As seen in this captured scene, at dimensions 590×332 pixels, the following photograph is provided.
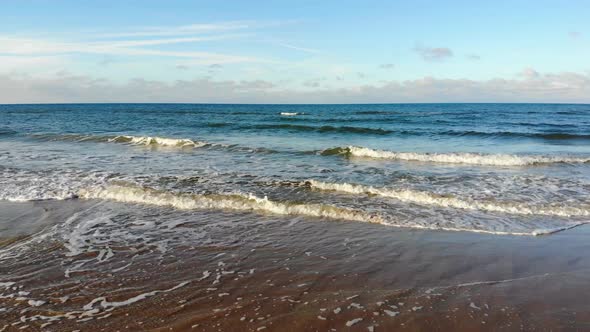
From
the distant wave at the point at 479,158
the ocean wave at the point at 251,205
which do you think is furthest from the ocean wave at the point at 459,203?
the distant wave at the point at 479,158

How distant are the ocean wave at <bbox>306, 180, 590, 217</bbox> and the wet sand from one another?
1.47 m

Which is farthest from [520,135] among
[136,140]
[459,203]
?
[136,140]

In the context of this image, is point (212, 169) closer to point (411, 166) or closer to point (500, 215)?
point (411, 166)

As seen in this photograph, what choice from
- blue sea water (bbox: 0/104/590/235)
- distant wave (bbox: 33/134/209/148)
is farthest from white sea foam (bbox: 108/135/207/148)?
blue sea water (bbox: 0/104/590/235)

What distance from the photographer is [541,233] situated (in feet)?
24.3

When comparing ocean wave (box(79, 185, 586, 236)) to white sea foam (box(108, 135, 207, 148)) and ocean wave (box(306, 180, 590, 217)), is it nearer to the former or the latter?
ocean wave (box(306, 180, 590, 217))

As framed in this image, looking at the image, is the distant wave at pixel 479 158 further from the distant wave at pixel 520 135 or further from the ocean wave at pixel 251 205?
the distant wave at pixel 520 135

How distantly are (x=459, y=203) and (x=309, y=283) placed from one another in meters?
5.65

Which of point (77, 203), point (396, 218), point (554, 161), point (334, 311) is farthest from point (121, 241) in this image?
point (554, 161)

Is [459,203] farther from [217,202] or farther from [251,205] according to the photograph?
[217,202]

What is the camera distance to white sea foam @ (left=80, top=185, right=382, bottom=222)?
8711 millimetres

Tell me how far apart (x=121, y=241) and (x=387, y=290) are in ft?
14.9

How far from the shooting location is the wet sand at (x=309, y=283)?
14.1 feet

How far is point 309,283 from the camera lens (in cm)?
522
